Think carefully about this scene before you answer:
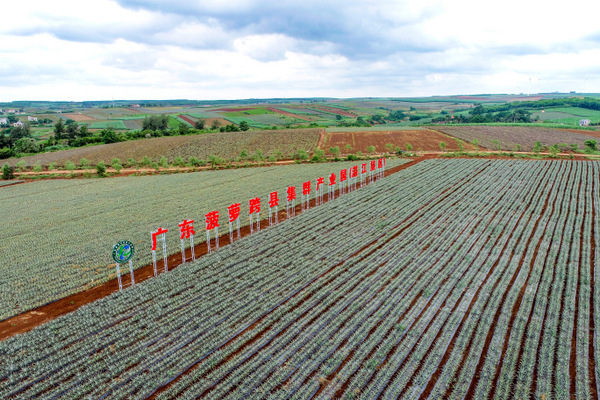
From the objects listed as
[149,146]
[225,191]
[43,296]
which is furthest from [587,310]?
[149,146]

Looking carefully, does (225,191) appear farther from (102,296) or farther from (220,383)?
(220,383)

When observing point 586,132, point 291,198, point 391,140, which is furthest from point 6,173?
point 586,132

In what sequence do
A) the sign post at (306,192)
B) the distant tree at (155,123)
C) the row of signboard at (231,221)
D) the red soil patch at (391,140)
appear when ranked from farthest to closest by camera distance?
1. the distant tree at (155,123)
2. the red soil patch at (391,140)
3. the sign post at (306,192)
4. the row of signboard at (231,221)

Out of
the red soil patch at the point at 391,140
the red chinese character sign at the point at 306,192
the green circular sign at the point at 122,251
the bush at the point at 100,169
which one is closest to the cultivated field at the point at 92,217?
the red chinese character sign at the point at 306,192

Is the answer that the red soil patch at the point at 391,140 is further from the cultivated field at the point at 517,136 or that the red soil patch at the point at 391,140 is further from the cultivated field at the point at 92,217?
the cultivated field at the point at 92,217

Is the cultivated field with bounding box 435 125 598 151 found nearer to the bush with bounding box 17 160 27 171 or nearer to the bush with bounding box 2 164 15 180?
the bush with bounding box 2 164 15 180

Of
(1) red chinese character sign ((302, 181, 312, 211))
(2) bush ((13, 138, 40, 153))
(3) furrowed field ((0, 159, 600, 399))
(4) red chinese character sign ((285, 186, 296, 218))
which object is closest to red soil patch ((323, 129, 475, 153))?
(1) red chinese character sign ((302, 181, 312, 211))
